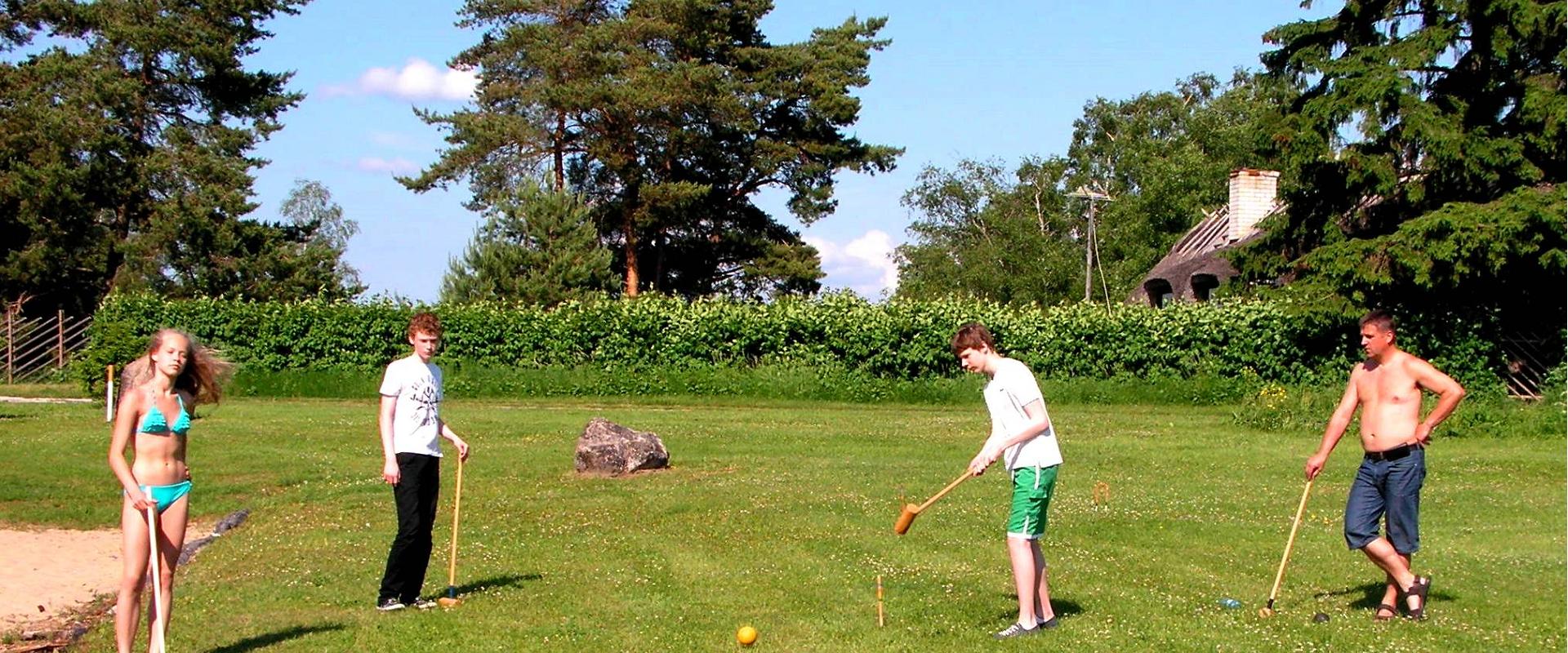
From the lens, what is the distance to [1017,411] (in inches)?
345

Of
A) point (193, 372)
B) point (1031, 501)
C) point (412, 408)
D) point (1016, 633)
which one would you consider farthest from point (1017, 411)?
point (193, 372)

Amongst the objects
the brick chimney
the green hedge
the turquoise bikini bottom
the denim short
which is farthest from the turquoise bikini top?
the brick chimney

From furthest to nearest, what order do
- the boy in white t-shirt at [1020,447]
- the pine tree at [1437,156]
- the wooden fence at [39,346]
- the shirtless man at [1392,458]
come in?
the wooden fence at [39,346] < the pine tree at [1437,156] < the shirtless man at [1392,458] < the boy in white t-shirt at [1020,447]

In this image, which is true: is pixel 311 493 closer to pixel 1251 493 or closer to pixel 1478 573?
pixel 1251 493

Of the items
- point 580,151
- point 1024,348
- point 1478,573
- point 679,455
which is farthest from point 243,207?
point 1478,573

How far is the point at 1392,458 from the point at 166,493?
24.1 feet

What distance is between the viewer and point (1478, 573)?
11.5 metres

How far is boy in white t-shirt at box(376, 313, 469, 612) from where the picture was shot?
965 centimetres

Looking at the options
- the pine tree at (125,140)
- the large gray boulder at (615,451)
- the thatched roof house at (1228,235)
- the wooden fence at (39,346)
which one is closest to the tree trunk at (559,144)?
the pine tree at (125,140)

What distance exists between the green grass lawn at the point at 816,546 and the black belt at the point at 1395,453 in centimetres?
103

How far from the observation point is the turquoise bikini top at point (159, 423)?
26.3 feet

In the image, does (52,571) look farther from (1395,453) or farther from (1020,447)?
(1395,453)

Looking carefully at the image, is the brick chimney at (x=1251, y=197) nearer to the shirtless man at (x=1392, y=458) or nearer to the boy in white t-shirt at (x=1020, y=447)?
the shirtless man at (x=1392, y=458)

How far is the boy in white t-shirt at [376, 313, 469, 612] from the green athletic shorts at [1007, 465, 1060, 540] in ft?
11.8
